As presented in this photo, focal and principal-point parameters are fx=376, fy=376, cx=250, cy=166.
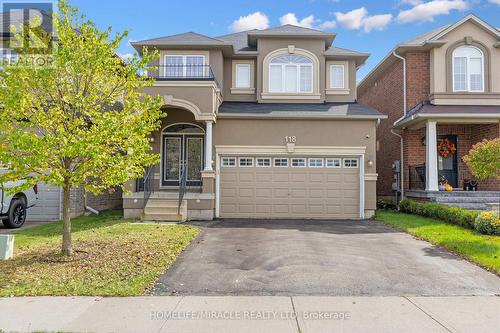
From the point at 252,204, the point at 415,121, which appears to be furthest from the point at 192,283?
the point at 415,121

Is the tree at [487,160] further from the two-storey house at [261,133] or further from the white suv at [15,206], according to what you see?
the white suv at [15,206]

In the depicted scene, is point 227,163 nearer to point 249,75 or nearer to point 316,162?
point 316,162

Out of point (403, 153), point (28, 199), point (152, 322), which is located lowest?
point (152, 322)

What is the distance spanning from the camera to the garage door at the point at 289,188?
1415cm

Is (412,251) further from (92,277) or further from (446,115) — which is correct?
(446,115)

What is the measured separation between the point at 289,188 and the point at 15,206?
9202 mm

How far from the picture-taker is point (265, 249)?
848cm

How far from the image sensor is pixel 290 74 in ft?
53.0

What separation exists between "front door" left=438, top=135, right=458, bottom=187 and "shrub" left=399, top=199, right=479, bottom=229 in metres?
2.64

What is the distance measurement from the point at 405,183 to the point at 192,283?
12.5m

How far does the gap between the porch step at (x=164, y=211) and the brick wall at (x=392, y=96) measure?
32.5 ft

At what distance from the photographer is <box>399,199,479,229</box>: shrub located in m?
10.6

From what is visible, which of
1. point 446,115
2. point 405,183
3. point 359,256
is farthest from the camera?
point 405,183

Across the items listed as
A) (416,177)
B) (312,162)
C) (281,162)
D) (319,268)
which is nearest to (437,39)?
(416,177)
